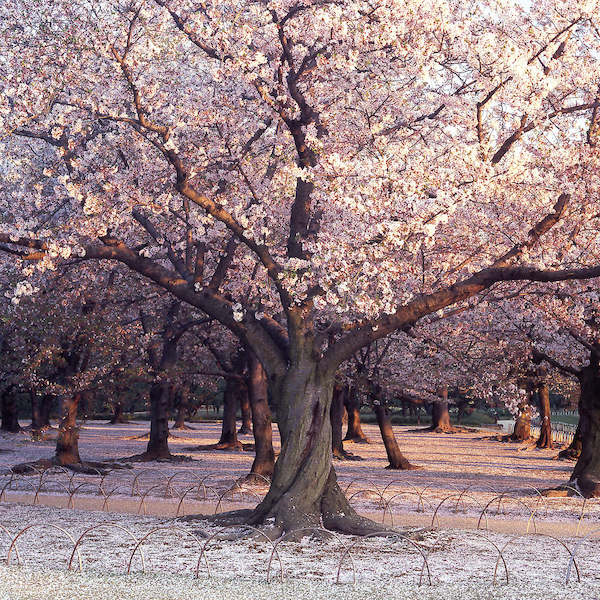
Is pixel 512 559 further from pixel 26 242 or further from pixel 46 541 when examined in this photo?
pixel 26 242

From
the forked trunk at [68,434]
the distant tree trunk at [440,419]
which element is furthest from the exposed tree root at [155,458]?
the distant tree trunk at [440,419]

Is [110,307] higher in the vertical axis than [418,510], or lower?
higher

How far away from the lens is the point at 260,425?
974 inches

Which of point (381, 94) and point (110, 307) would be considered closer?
point (381, 94)

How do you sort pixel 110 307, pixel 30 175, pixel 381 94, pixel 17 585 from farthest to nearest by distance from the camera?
pixel 110 307 → pixel 30 175 → pixel 381 94 → pixel 17 585

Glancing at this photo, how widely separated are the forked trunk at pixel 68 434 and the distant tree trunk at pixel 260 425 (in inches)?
205

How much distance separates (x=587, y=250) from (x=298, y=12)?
7.74m

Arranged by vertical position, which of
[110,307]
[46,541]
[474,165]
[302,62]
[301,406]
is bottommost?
[46,541]

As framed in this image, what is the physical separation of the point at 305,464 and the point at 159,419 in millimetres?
17111

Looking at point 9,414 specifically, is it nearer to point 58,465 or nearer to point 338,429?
point 338,429

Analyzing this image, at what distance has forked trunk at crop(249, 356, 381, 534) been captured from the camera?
14.6 meters

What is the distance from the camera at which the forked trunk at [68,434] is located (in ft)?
83.3

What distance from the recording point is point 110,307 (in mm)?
26594

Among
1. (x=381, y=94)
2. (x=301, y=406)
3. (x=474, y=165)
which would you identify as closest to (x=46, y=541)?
(x=301, y=406)
